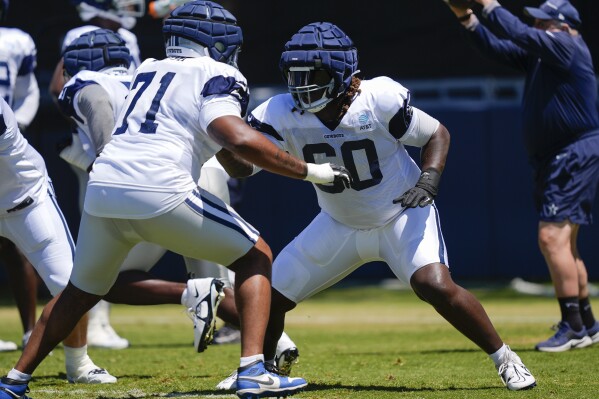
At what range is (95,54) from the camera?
7047 mm

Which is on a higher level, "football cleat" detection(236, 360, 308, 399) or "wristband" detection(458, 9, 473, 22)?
"wristband" detection(458, 9, 473, 22)

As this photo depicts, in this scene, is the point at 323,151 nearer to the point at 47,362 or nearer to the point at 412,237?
the point at 412,237

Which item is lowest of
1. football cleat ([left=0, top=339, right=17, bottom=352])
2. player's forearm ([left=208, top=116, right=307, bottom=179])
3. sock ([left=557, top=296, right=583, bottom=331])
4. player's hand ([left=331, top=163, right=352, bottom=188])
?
football cleat ([left=0, top=339, right=17, bottom=352])

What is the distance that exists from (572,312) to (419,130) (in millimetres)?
2376

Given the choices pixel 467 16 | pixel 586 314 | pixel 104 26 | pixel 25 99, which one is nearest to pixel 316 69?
pixel 467 16

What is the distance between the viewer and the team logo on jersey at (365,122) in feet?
18.9

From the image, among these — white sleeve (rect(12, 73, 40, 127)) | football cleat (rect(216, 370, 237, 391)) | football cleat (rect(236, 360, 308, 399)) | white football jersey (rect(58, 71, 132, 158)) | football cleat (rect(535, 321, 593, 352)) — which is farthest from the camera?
white sleeve (rect(12, 73, 40, 127))

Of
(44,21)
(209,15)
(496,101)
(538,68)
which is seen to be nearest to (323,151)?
(209,15)

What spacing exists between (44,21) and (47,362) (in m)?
7.52

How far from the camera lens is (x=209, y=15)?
5.45 meters

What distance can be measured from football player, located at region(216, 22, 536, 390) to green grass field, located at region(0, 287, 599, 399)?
43 cm

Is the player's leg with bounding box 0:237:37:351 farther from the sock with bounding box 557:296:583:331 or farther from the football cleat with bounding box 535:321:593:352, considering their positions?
the sock with bounding box 557:296:583:331

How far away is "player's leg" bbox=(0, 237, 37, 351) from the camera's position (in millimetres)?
8008

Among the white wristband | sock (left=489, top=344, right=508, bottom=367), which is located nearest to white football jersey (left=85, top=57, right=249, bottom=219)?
the white wristband
